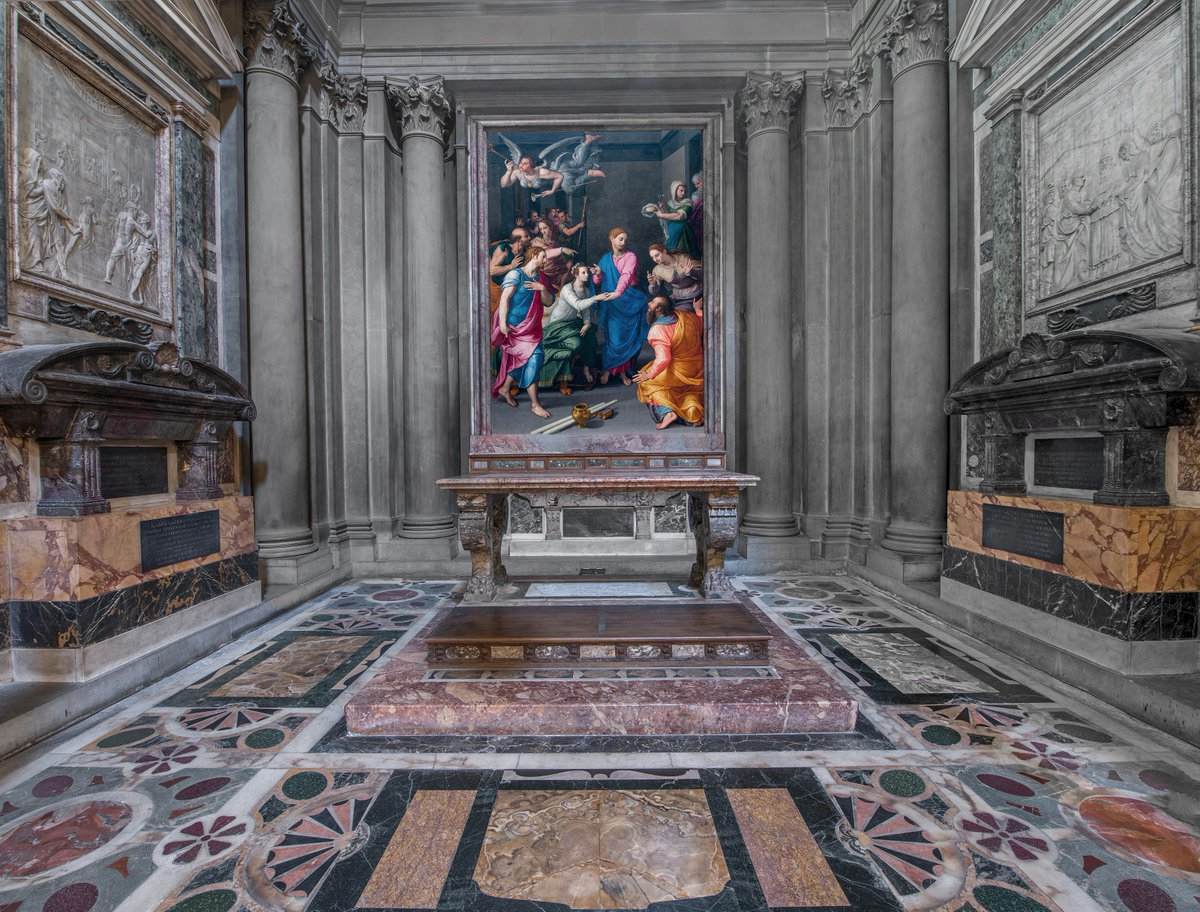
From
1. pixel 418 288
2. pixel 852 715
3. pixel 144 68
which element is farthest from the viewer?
pixel 418 288

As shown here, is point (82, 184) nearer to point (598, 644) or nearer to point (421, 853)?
point (598, 644)

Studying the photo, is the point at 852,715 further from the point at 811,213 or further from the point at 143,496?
the point at 811,213

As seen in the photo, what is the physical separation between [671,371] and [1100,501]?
16.4 feet

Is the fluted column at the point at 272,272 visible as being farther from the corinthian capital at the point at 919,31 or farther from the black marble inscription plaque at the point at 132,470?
the corinthian capital at the point at 919,31

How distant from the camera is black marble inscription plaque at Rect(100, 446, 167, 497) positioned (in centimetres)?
425

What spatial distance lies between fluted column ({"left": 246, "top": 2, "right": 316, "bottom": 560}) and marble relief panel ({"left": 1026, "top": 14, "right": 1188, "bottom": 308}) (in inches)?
300

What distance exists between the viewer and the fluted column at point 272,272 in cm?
645

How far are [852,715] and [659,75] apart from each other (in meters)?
8.07

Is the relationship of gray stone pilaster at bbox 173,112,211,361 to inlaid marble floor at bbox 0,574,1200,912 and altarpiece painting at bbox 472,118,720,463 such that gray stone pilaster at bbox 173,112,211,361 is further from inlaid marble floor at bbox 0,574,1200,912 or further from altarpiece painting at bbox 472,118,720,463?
inlaid marble floor at bbox 0,574,1200,912

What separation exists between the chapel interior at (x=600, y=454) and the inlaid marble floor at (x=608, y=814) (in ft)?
0.08

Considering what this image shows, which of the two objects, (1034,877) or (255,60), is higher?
(255,60)

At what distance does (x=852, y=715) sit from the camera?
3332 mm

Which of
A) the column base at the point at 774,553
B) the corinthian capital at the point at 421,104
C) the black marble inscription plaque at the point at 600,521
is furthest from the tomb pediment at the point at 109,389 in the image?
the column base at the point at 774,553

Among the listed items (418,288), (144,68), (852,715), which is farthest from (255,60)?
(852,715)
